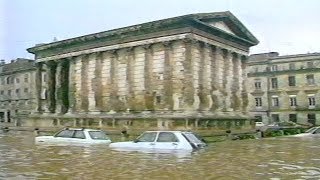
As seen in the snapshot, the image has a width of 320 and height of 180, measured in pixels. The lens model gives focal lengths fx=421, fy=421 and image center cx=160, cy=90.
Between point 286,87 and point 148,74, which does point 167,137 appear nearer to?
point 148,74

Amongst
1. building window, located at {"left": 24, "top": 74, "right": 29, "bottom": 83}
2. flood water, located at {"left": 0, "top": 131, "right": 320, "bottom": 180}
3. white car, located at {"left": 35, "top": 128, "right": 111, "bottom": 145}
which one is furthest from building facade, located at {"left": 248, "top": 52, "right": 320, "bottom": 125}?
flood water, located at {"left": 0, "top": 131, "right": 320, "bottom": 180}

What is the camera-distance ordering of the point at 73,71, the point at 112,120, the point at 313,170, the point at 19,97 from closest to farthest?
the point at 313,170
the point at 112,120
the point at 73,71
the point at 19,97

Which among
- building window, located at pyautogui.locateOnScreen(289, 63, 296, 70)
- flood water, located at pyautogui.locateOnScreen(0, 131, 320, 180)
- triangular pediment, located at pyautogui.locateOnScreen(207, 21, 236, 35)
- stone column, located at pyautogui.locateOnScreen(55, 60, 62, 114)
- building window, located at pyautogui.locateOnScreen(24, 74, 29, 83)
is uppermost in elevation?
triangular pediment, located at pyautogui.locateOnScreen(207, 21, 236, 35)

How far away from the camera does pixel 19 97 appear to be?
245 feet

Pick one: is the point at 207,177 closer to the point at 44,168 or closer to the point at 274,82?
the point at 44,168

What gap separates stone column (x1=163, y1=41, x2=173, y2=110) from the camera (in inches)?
1304

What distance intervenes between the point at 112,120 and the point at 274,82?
34808 mm

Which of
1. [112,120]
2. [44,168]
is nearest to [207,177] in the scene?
[44,168]

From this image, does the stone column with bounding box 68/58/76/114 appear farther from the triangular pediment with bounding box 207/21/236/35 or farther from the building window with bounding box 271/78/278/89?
the building window with bounding box 271/78/278/89

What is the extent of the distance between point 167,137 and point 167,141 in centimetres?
22

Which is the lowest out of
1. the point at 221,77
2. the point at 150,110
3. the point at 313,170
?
the point at 313,170

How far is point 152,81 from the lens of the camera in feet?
115

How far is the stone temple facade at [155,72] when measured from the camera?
108 feet

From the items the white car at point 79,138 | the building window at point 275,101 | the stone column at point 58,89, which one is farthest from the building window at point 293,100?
the white car at point 79,138
